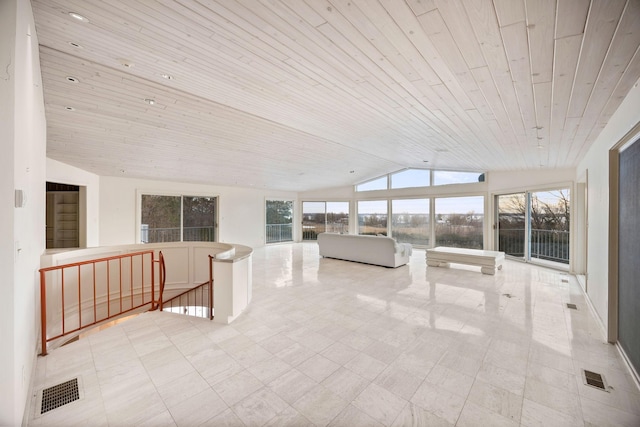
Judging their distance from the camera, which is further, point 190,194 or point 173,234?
point 190,194

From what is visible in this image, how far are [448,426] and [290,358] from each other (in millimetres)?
1330

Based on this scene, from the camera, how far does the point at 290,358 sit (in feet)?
8.04

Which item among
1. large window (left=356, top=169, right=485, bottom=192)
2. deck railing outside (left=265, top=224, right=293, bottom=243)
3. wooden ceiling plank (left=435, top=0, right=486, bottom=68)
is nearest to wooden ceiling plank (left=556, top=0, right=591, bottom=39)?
wooden ceiling plank (left=435, top=0, right=486, bottom=68)

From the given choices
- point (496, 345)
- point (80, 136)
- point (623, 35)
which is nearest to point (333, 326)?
point (496, 345)

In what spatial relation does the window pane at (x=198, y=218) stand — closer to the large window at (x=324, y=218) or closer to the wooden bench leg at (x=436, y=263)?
the large window at (x=324, y=218)

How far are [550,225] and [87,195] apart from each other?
10.6m

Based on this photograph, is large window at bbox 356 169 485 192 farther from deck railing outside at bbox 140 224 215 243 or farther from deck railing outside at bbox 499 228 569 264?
deck railing outside at bbox 140 224 215 243

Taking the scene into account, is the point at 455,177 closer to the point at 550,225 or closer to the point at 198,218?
the point at 550,225

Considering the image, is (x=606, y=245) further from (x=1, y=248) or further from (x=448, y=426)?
(x=1, y=248)

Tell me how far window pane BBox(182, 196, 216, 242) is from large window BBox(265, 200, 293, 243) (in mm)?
2237

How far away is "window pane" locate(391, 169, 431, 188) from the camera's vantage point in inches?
356

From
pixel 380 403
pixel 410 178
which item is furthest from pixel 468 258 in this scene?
pixel 380 403

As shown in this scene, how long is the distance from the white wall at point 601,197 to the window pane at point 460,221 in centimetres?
408

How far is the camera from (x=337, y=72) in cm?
247
